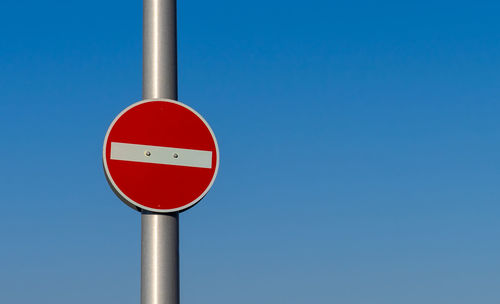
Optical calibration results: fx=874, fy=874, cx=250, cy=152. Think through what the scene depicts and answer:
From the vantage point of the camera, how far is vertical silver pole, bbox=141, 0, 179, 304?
534cm

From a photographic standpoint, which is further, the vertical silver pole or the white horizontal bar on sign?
the white horizontal bar on sign

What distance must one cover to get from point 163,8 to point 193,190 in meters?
1.26

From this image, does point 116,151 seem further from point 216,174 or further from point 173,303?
point 173,303

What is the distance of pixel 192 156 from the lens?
18.4ft

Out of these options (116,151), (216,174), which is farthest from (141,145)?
(216,174)

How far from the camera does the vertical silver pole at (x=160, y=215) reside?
5344 mm

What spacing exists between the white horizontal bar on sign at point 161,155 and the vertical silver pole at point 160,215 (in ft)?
1.11

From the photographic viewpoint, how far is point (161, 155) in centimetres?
552

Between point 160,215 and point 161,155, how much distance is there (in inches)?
15.1

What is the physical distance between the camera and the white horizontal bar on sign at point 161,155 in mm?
5453

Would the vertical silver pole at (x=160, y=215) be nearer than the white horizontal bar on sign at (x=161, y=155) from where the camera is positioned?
Yes

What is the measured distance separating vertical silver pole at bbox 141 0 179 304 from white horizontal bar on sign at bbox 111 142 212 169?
338 millimetres

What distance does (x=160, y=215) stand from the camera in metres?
5.43

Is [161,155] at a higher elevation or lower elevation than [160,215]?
higher
